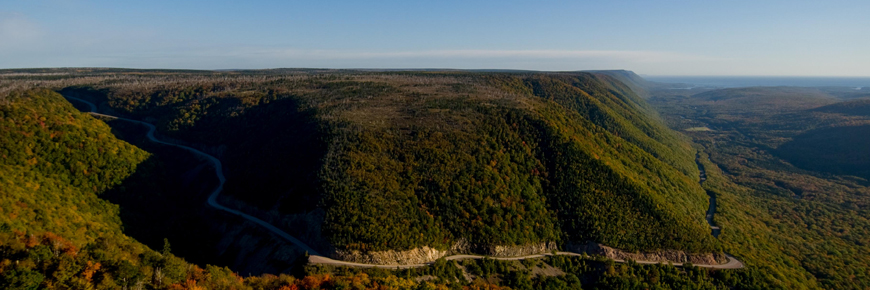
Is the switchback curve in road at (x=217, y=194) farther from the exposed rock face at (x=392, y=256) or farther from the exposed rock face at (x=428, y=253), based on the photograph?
the exposed rock face at (x=428, y=253)

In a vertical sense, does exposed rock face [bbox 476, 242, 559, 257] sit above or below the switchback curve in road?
below

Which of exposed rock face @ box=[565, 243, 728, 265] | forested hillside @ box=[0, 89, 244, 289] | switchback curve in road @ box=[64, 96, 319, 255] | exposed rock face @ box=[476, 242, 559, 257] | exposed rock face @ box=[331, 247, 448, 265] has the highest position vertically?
forested hillside @ box=[0, 89, 244, 289]

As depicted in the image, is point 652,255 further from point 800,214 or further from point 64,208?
point 64,208

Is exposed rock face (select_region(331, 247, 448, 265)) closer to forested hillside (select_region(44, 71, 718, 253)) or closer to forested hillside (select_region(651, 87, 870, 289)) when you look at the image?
forested hillside (select_region(44, 71, 718, 253))

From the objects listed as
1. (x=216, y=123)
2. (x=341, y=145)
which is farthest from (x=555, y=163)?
(x=216, y=123)

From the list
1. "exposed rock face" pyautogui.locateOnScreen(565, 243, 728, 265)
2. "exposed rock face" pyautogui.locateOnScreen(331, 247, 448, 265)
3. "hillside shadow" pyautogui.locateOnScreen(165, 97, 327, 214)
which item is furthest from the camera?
"exposed rock face" pyautogui.locateOnScreen(565, 243, 728, 265)

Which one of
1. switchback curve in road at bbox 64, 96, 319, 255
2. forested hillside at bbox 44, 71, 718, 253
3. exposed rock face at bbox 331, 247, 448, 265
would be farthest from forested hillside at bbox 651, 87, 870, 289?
switchback curve in road at bbox 64, 96, 319, 255

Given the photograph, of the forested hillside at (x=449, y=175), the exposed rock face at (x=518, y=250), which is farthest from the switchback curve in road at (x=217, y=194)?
the exposed rock face at (x=518, y=250)
